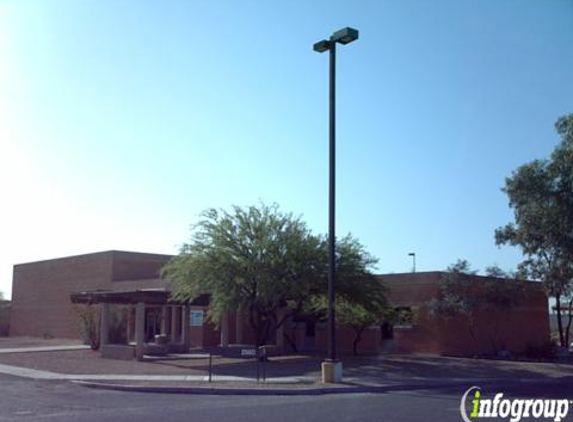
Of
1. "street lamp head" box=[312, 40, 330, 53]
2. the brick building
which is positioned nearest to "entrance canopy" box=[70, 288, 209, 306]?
the brick building

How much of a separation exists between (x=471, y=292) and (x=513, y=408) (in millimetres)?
19799

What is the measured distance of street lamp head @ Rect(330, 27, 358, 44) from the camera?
21.2 meters

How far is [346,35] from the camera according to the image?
2122 centimetres

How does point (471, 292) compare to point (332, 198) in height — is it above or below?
below

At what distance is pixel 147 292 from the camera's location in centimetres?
3412

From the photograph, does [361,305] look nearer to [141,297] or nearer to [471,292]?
[471,292]

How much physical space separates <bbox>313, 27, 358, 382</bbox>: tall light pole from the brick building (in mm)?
7387

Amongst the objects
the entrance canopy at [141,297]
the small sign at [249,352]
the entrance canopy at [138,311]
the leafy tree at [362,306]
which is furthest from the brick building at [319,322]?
the small sign at [249,352]

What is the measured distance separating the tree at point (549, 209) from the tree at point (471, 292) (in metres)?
2.02

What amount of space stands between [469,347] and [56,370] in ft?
71.2

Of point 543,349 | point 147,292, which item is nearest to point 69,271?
point 147,292

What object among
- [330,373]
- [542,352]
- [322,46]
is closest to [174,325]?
[542,352]

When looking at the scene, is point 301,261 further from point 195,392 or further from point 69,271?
point 69,271

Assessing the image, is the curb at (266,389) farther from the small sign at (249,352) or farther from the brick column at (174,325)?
the brick column at (174,325)
